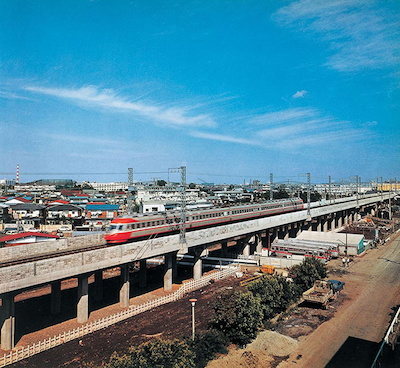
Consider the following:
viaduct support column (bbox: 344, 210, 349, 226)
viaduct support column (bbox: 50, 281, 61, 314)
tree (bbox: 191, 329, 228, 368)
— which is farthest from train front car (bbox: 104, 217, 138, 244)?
viaduct support column (bbox: 344, 210, 349, 226)

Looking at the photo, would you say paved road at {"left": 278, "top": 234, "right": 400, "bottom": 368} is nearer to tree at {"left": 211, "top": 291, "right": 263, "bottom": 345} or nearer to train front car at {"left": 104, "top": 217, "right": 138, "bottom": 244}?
tree at {"left": 211, "top": 291, "right": 263, "bottom": 345}

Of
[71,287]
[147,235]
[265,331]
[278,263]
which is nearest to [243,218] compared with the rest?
[278,263]

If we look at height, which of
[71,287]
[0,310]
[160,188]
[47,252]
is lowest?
[71,287]

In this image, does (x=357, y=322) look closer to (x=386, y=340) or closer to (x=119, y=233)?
(x=386, y=340)

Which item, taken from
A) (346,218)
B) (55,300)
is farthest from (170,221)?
(346,218)

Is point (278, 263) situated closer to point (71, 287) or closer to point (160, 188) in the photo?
point (160, 188)

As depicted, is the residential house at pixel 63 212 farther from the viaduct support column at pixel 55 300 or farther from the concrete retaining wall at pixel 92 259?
the viaduct support column at pixel 55 300
